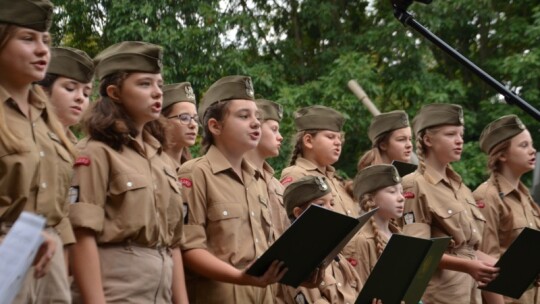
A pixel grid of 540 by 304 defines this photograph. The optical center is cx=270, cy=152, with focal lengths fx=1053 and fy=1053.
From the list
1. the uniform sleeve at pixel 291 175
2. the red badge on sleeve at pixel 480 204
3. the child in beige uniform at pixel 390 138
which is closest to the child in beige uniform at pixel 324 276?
the uniform sleeve at pixel 291 175

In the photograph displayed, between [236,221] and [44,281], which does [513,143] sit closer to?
[236,221]

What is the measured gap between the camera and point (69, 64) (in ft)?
15.4

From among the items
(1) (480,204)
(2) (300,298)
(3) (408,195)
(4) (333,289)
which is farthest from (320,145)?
(2) (300,298)

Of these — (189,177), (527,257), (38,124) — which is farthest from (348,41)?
(38,124)

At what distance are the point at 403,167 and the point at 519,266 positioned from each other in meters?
1.07

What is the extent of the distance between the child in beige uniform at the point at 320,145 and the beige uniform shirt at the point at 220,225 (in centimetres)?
162

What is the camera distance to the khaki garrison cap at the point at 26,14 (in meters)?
3.69

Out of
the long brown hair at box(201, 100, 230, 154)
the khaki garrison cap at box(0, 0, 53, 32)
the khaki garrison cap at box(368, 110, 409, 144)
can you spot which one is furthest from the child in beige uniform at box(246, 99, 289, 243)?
the khaki garrison cap at box(0, 0, 53, 32)

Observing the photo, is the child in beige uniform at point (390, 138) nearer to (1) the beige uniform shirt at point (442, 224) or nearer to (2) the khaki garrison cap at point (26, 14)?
(1) the beige uniform shirt at point (442, 224)

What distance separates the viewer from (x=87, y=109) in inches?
175

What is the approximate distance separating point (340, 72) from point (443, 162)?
6.20m

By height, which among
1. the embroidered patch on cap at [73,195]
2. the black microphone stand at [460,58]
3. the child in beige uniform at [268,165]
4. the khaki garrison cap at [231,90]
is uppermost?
the black microphone stand at [460,58]

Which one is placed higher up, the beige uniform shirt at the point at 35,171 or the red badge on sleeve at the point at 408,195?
the beige uniform shirt at the point at 35,171

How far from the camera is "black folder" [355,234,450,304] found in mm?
5047
